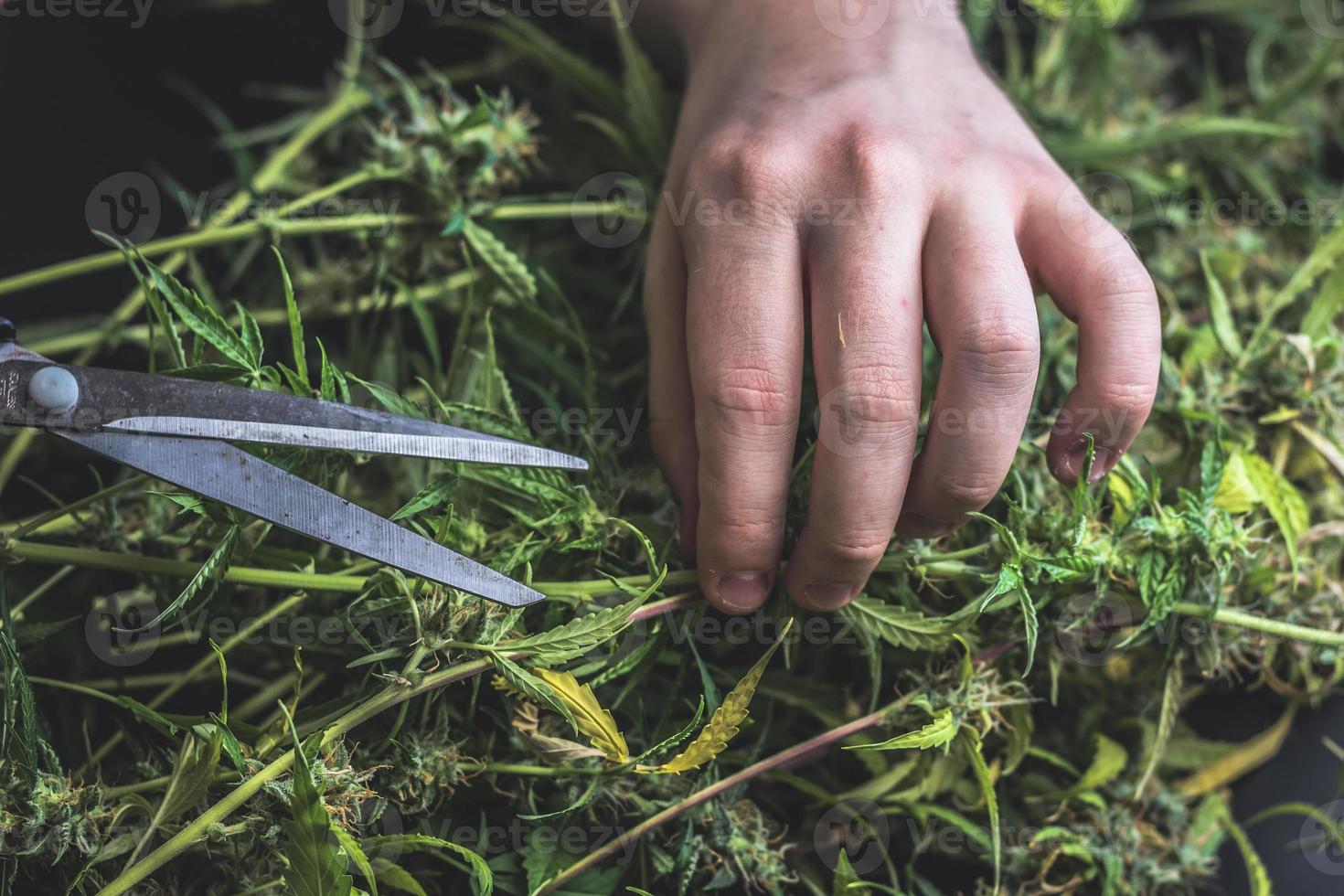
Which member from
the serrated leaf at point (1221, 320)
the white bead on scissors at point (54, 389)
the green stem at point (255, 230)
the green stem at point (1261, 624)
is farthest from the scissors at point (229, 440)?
the serrated leaf at point (1221, 320)

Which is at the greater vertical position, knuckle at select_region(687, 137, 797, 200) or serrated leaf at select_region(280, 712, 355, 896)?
knuckle at select_region(687, 137, 797, 200)

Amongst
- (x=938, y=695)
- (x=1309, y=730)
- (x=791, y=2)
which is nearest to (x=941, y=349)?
(x=938, y=695)

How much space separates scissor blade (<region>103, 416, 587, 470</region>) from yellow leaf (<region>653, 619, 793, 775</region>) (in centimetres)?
16

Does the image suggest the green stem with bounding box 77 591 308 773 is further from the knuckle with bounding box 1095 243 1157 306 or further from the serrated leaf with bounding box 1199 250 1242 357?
the serrated leaf with bounding box 1199 250 1242 357

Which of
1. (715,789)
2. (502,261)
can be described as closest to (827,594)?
(715,789)

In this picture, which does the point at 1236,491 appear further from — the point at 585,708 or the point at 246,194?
the point at 246,194

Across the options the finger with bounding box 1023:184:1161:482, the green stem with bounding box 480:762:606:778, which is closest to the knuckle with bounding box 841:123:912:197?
the finger with bounding box 1023:184:1161:482

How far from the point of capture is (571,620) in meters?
0.56

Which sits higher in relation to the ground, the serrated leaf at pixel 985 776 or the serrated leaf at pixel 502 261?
the serrated leaf at pixel 502 261

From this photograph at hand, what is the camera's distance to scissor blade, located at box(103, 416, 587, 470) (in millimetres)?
520

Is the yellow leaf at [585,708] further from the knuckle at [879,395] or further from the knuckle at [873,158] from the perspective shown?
the knuckle at [873,158]

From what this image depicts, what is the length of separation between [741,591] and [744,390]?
0.13m

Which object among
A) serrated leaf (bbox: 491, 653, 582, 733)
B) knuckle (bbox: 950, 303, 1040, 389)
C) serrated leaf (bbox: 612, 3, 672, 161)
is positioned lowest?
serrated leaf (bbox: 491, 653, 582, 733)

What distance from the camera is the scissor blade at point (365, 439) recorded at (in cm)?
52
